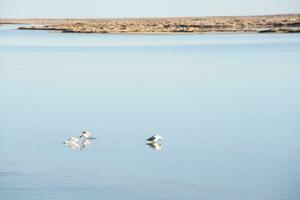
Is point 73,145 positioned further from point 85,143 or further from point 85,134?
point 85,134

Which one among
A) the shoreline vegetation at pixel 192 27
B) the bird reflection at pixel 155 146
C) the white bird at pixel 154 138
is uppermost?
the shoreline vegetation at pixel 192 27

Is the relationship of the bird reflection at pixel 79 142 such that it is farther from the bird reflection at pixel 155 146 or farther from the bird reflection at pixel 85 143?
the bird reflection at pixel 155 146

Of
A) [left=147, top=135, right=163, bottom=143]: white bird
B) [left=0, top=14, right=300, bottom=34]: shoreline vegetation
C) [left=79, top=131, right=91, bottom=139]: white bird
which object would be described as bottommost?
[left=147, top=135, right=163, bottom=143]: white bird

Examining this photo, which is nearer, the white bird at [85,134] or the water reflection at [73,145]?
the water reflection at [73,145]

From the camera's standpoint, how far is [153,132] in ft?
33.8

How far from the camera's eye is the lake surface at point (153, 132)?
728cm

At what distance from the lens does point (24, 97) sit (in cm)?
1478

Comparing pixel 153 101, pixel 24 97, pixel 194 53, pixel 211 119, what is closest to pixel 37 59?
pixel 194 53

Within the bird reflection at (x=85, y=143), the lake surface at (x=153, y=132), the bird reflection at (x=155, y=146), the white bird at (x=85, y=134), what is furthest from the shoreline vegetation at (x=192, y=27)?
the bird reflection at (x=155, y=146)

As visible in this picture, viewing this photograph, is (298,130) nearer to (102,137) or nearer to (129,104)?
(102,137)

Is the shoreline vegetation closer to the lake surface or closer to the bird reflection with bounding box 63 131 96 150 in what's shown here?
the lake surface

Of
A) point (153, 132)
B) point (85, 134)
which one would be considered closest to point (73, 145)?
point (85, 134)

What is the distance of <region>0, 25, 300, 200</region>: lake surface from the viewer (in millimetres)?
7277

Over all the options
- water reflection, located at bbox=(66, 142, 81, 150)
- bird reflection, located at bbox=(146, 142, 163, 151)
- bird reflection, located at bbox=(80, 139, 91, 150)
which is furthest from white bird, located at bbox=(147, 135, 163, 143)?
water reflection, located at bbox=(66, 142, 81, 150)
